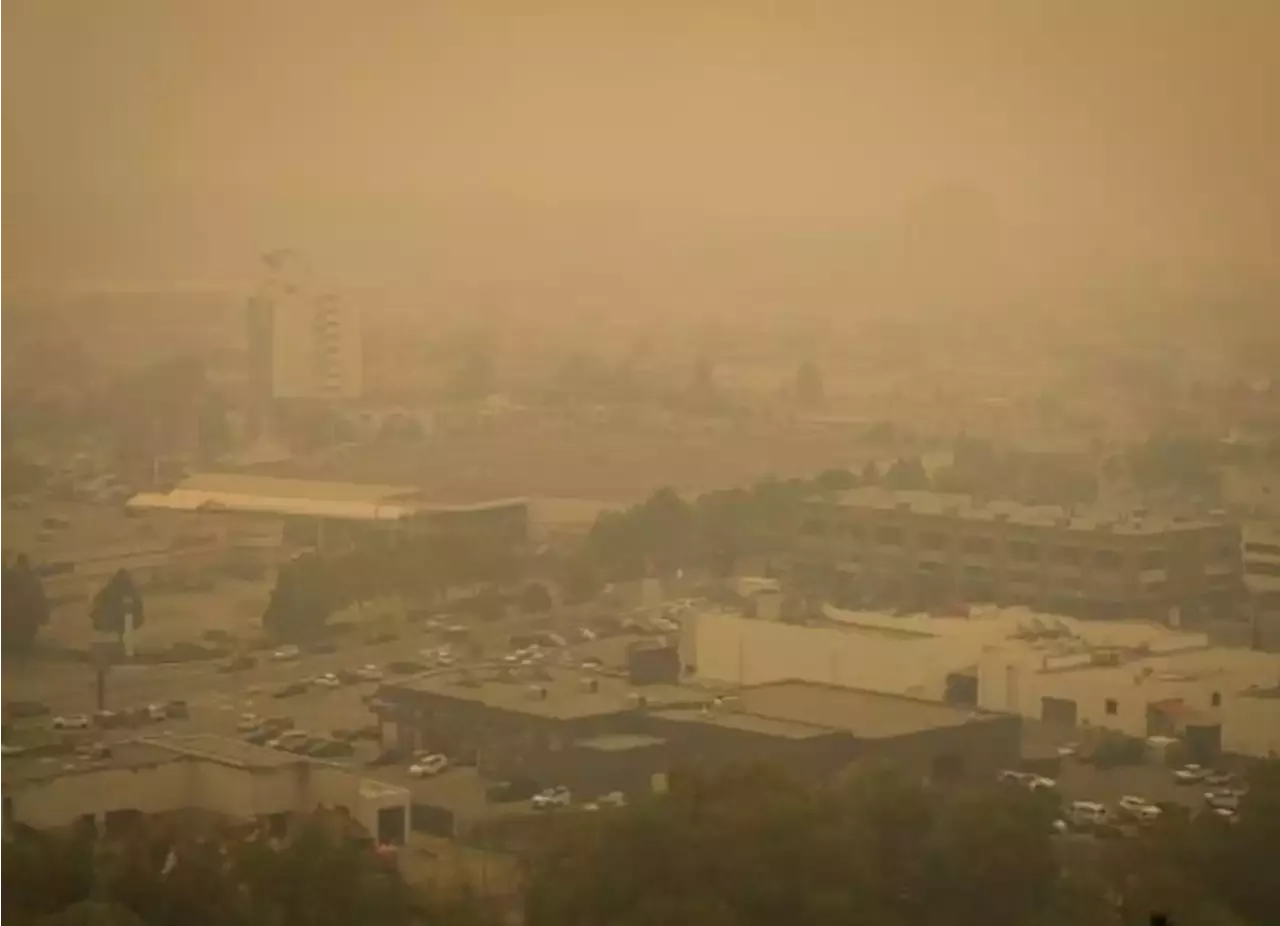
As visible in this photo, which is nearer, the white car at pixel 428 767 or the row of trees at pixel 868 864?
the row of trees at pixel 868 864

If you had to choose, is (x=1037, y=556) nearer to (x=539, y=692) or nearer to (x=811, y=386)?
(x=811, y=386)

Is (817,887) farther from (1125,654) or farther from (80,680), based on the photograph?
(80,680)

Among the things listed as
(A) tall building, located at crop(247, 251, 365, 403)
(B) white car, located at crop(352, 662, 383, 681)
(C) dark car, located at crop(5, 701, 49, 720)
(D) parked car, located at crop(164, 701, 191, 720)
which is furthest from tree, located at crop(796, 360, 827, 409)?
(C) dark car, located at crop(5, 701, 49, 720)

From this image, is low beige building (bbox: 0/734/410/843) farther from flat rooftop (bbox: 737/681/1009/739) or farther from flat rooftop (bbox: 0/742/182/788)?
flat rooftop (bbox: 737/681/1009/739)

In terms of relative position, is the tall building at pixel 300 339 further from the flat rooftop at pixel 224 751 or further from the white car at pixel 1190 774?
the white car at pixel 1190 774

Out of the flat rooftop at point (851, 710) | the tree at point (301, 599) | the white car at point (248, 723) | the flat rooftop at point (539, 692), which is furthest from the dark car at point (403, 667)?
the flat rooftop at point (851, 710)

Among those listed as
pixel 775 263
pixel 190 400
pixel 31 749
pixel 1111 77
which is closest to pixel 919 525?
pixel 775 263
